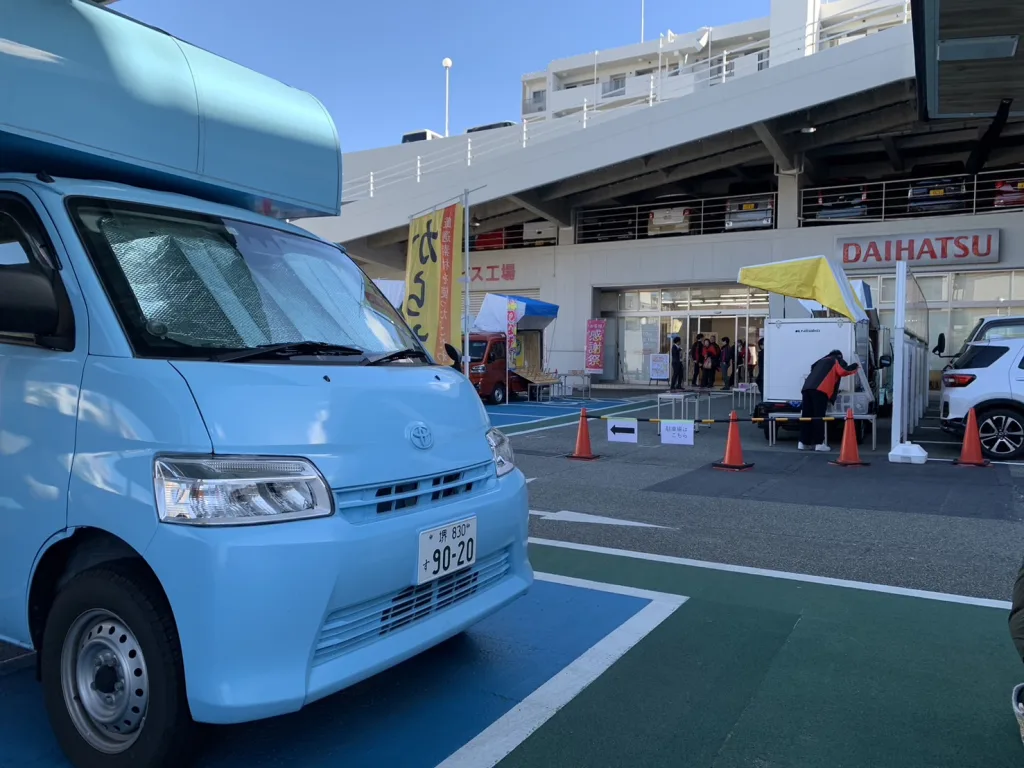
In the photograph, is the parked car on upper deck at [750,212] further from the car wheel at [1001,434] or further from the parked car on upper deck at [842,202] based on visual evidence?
the car wheel at [1001,434]

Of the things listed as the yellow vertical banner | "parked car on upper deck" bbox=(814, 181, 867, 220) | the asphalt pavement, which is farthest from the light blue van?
"parked car on upper deck" bbox=(814, 181, 867, 220)

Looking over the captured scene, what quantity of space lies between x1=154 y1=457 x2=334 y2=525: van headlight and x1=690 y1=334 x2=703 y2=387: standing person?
24144 mm

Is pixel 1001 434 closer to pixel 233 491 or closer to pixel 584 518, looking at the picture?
pixel 584 518

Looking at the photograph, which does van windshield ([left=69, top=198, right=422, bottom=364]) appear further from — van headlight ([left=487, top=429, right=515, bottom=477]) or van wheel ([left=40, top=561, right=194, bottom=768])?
van wheel ([left=40, top=561, right=194, bottom=768])

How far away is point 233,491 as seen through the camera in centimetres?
253

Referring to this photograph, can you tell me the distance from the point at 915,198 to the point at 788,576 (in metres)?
21.4

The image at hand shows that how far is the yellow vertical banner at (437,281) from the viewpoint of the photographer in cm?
1233

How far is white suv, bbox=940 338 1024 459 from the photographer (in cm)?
1073

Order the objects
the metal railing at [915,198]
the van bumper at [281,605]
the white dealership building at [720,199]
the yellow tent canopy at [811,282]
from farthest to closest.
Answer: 1. the metal railing at [915,198]
2. the white dealership building at [720,199]
3. the yellow tent canopy at [811,282]
4. the van bumper at [281,605]

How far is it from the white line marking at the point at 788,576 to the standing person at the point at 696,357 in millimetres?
20353

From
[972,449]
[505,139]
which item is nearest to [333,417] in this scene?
[972,449]

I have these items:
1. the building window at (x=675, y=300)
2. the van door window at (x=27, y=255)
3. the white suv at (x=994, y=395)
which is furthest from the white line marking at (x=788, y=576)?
the building window at (x=675, y=300)

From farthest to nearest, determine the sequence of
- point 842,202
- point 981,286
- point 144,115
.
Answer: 1. point 842,202
2. point 981,286
3. point 144,115

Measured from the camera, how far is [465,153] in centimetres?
2931
